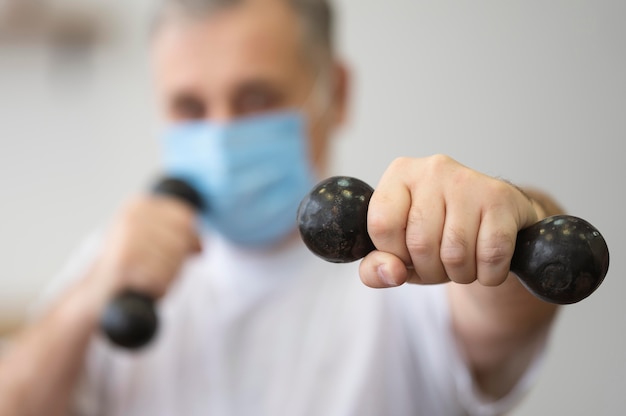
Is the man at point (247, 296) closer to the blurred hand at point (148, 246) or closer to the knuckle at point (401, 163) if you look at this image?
the blurred hand at point (148, 246)

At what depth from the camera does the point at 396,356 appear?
535mm

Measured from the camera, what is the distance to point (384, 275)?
189mm

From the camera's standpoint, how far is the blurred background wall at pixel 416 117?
2.19 feet

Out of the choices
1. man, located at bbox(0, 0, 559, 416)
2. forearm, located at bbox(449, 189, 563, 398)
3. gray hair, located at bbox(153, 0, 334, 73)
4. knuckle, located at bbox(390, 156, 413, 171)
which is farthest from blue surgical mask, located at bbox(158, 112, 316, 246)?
knuckle, located at bbox(390, 156, 413, 171)

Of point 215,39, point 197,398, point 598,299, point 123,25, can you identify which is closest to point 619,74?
point 598,299

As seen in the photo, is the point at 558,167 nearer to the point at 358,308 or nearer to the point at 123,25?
the point at 358,308

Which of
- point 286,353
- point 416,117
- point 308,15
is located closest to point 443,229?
point 286,353

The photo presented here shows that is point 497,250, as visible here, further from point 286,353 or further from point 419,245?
point 286,353

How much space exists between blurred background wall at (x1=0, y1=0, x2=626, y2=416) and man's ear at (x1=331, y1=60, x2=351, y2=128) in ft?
0.26

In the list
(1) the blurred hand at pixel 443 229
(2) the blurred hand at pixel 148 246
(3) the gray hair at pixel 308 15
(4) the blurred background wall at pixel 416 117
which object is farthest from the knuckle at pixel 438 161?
(3) the gray hair at pixel 308 15

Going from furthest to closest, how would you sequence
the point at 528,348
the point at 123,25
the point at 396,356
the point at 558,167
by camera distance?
the point at 123,25 → the point at 558,167 → the point at 396,356 → the point at 528,348

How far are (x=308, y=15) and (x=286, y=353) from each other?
374 mm

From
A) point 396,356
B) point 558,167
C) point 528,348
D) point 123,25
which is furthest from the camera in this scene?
point 123,25

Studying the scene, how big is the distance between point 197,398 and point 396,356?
19cm
